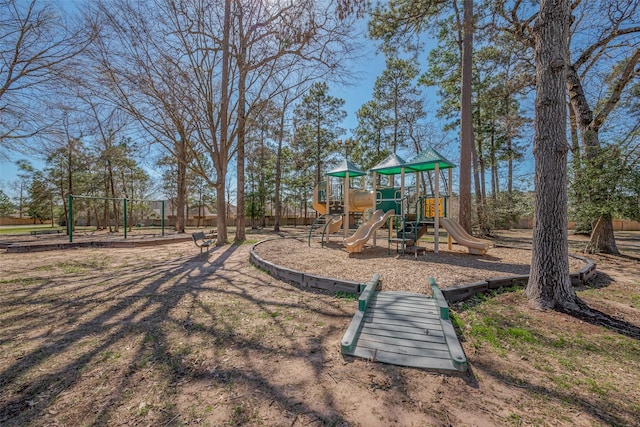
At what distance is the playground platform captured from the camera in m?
2.55

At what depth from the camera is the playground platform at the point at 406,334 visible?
2.55m

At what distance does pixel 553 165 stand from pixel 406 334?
3293 millimetres

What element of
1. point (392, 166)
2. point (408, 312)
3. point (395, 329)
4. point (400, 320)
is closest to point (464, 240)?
point (392, 166)

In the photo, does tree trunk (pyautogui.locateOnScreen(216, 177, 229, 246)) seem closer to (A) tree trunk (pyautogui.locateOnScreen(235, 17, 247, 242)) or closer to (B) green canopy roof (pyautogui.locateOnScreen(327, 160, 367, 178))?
(A) tree trunk (pyautogui.locateOnScreen(235, 17, 247, 242))

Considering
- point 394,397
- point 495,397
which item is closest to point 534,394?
point 495,397

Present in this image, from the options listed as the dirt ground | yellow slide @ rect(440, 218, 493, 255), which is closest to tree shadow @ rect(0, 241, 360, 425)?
the dirt ground

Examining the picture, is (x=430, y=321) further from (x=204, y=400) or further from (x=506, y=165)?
(x=506, y=165)

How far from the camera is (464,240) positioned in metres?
7.62

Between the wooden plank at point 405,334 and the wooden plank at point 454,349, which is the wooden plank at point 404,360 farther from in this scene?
the wooden plank at point 405,334

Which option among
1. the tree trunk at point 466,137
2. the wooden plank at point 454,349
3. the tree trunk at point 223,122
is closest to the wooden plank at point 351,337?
the wooden plank at point 454,349

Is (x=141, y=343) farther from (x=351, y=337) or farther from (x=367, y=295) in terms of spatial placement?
(x=367, y=295)

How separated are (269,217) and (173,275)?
82.0 feet

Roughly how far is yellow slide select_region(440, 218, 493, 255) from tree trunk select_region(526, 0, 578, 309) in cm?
374

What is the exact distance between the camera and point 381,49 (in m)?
9.45
